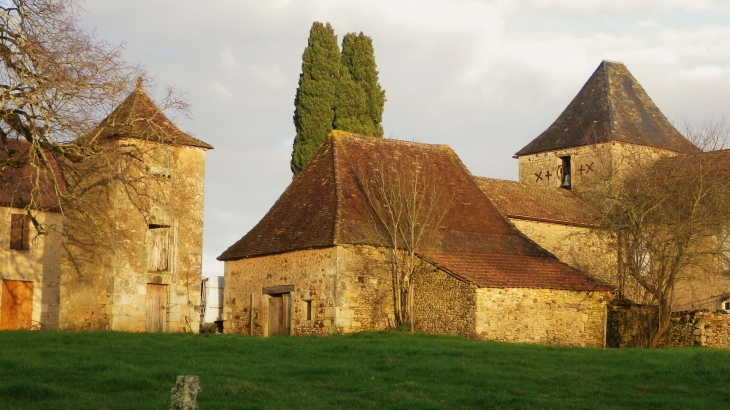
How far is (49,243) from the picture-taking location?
3225cm

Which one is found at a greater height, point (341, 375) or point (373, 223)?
point (373, 223)

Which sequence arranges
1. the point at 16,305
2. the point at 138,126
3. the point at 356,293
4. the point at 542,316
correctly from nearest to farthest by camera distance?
the point at 138,126, the point at 542,316, the point at 356,293, the point at 16,305

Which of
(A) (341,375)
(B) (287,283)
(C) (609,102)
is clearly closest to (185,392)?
(A) (341,375)

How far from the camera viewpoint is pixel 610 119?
4200 cm

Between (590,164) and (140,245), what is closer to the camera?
(140,245)

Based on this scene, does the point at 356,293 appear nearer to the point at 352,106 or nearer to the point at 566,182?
the point at 352,106

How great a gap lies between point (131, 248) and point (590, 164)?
72.0 ft

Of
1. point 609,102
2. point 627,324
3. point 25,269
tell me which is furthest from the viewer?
point 609,102

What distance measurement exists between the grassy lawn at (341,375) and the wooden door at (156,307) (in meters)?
6.34

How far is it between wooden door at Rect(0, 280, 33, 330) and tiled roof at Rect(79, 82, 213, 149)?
7571 millimetres

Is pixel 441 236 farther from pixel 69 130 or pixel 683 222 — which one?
pixel 69 130

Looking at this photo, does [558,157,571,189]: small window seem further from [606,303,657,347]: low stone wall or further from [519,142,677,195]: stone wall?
[606,303,657,347]: low stone wall

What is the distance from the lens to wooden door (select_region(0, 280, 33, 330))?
30719mm

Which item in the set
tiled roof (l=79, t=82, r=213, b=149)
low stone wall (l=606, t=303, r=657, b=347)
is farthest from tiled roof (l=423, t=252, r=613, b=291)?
tiled roof (l=79, t=82, r=213, b=149)
